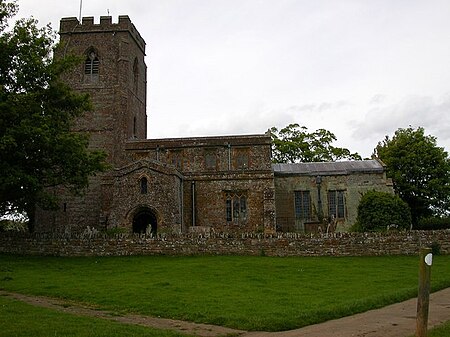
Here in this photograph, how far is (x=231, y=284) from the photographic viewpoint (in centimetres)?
1736

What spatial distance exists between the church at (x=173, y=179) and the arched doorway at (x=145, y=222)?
0.08 metres

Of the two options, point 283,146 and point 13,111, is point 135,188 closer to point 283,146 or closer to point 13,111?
point 13,111

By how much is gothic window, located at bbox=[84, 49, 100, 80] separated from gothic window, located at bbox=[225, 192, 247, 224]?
15.7 m

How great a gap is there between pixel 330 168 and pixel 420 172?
825cm

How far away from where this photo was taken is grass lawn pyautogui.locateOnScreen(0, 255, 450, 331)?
40.8 feet

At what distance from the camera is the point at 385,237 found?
26.4 metres

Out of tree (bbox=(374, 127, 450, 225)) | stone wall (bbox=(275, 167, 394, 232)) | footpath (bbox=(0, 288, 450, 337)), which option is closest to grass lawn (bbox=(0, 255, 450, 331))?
footpath (bbox=(0, 288, 450, 337))

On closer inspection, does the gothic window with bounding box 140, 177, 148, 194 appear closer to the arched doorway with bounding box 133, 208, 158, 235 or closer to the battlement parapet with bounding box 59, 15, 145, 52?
the arched doorway with bounding box 133, 208, 158, 235

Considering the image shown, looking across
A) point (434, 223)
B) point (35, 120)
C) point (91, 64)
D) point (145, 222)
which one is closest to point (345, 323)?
point (35, 120)

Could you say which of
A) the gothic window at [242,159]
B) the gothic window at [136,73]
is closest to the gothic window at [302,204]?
the gothic window at [242,159]

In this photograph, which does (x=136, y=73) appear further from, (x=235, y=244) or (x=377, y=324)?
Result: (x=377, y=324)

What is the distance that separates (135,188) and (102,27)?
53.1 feet

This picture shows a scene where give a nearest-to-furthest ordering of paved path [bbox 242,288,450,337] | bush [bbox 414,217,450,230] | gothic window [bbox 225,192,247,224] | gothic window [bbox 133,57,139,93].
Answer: paved path [bbox 242,288,450,337]
gothic window [bbox 225,192,247,224]
bush [bbox 414,217,450,230]
gothic window [bbox 133,57,139,93]

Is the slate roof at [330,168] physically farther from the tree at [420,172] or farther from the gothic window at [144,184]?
the gothic window at [144,184]
